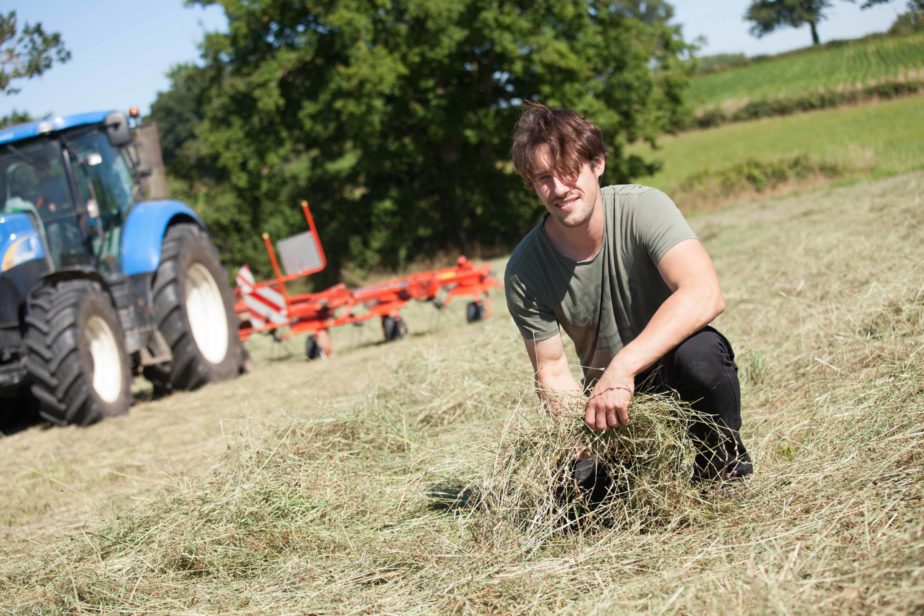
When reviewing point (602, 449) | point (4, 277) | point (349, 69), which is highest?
point (349, 69)

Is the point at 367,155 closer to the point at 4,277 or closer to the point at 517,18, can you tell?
the point at 517,18

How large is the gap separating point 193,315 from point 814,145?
730 inches

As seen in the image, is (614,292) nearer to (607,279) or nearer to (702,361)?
(607,279)

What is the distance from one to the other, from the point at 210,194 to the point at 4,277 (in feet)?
56.1

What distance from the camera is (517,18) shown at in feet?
62.6

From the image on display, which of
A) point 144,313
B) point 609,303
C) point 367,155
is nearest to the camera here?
point 609,303

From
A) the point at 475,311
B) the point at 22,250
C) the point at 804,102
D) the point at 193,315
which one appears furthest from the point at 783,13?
the point at 22,250

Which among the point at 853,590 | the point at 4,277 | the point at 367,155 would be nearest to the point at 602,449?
the point at 853,590

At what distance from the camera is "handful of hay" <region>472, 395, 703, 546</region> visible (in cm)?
311

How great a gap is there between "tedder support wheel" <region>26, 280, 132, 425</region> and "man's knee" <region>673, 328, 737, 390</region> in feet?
16.7

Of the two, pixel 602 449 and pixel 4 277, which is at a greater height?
pixel 4 277

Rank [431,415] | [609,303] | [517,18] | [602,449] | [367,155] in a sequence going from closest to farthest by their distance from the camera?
[602,449]
[609,303]
[431,415]
[517,18]
[367,155]

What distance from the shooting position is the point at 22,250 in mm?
7379

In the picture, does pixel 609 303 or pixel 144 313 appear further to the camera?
pixel 144 313
